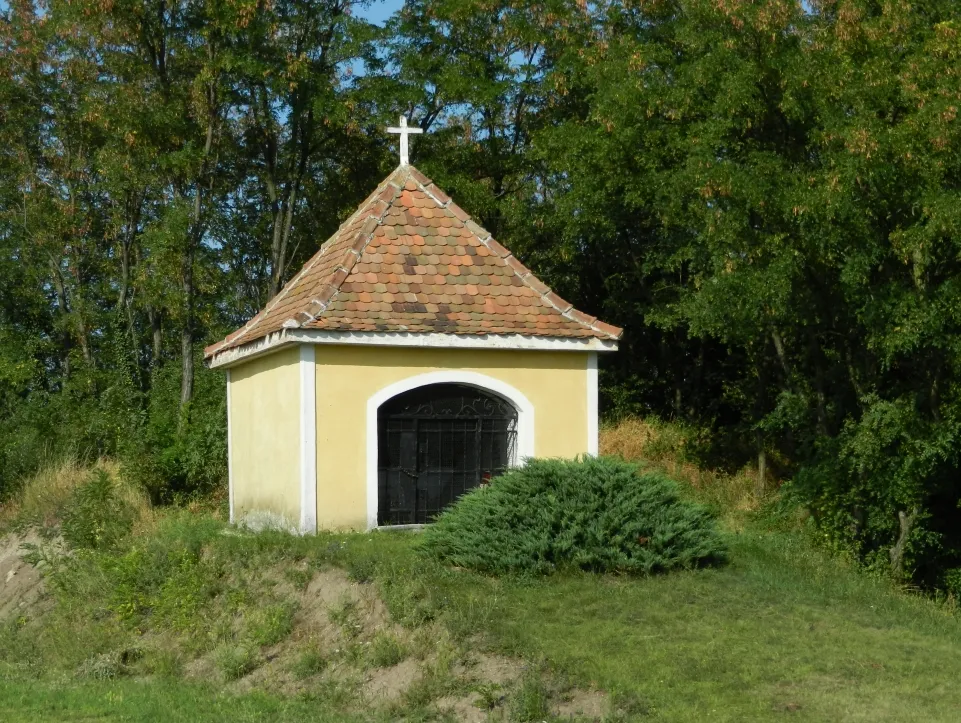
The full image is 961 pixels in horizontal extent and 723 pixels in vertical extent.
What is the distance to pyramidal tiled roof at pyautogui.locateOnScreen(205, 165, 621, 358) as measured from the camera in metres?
15.3

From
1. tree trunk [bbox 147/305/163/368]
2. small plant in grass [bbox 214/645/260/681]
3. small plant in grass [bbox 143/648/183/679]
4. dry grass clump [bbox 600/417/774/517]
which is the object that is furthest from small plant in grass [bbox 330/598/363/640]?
tree trunk [bbox 147/305/163/368]

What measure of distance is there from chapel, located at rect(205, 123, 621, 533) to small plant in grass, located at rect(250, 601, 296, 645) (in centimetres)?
273

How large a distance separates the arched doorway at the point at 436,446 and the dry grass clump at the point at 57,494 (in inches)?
193

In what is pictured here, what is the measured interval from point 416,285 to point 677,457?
31.7 feet

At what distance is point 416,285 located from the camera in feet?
52.1

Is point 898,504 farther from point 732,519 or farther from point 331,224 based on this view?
point 331,224

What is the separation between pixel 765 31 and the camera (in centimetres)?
1697

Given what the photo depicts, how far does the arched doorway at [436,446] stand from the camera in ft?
50.9

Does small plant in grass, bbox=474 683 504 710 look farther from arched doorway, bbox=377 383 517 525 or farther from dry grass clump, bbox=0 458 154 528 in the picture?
dry grass clump, bbox=0 458 154 528

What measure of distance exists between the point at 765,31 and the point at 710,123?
5.04 feet

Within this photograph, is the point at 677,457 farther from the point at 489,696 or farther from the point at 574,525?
the point at 489,696

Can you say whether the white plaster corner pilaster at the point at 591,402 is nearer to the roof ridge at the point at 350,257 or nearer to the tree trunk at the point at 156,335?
the roof ridge at the point at 350,257

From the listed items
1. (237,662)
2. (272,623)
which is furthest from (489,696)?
(272,623)

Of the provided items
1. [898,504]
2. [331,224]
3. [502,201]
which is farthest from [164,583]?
[331,224]
